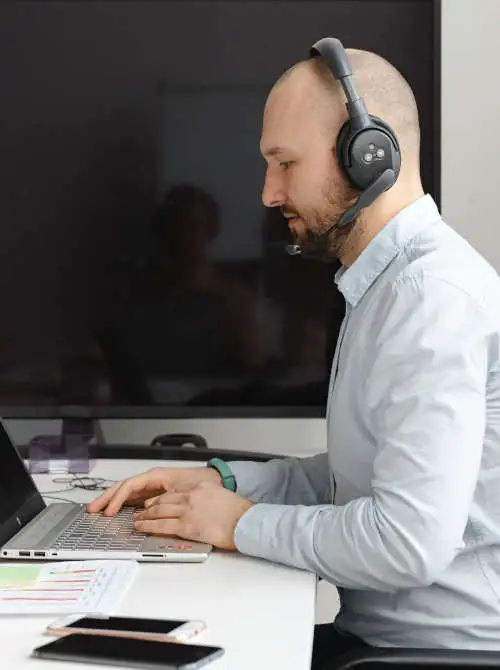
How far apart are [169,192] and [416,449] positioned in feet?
4.16

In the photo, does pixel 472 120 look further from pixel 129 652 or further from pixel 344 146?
pixel 129 652

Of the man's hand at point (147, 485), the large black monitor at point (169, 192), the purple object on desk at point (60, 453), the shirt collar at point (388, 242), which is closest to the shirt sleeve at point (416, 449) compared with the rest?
the shirt collar at point (388, 242)

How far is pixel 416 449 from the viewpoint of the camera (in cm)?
112

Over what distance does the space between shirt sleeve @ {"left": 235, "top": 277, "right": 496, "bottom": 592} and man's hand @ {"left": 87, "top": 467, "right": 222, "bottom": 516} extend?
1.06 ft

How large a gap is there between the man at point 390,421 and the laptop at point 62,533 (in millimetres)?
34

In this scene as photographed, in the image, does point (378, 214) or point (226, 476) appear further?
point (226, 476)

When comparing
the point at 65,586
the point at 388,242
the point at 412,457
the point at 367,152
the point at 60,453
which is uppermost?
the point at 367,152

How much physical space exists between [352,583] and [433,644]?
0.13m

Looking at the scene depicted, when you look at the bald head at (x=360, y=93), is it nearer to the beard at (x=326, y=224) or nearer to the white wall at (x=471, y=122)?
the beard at (x=326, y=224)

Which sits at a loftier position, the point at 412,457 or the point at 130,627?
the point at 412,457

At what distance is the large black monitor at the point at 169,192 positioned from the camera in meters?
2.23

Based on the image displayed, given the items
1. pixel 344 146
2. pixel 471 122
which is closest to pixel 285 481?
pixel 344 146

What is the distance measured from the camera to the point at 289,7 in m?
2.22

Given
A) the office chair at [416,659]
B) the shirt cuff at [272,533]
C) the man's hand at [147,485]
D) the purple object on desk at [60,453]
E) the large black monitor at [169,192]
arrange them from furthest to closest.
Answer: the large black monitor at [169,192] < the purple object on desk at [60,453] < the man's hand at [147,485] < the shirt cuff at [272,533] < the office chair at [416,659]
